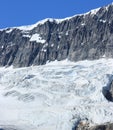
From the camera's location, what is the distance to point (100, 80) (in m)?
187

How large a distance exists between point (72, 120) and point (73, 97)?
56.5 feet

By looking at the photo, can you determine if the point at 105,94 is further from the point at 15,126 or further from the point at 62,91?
the point at 15,126

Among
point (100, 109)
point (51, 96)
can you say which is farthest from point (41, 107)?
point (100, 109)

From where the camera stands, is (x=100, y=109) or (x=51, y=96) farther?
(x=51, y=96)

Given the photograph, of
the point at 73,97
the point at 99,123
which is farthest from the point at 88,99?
the point at 99,123

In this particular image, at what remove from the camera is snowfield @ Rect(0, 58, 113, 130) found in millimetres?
169125

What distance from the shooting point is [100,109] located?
555 ft

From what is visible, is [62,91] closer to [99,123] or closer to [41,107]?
[41,107]

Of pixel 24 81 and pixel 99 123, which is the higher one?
pixel 24 81

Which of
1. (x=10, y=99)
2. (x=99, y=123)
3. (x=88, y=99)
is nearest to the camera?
(x=99, y=123)

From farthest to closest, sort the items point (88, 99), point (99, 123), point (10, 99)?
point (10, 99), point (88, 99), point (99, 123)

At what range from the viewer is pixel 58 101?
A: 602 feet

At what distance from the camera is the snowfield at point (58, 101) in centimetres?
16912

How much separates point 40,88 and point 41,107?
40.3ft
